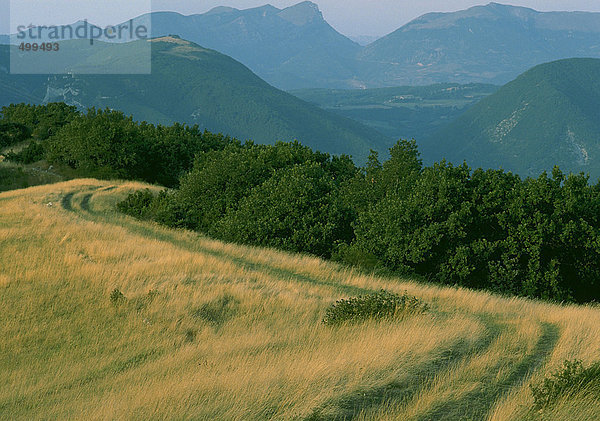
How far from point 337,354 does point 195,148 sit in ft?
234

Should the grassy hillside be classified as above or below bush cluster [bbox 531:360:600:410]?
below

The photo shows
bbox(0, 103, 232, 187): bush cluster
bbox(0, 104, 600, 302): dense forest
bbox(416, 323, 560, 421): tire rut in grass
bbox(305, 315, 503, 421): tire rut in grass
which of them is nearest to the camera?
bbox(305, 315, 503, 421): tire rut in grass

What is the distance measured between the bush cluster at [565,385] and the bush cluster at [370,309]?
563 cm

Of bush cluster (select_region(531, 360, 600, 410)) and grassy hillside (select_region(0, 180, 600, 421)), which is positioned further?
bush cluster (select_region(531, 360, 600, 410))

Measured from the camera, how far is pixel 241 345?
14367mm

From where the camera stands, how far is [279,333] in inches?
612

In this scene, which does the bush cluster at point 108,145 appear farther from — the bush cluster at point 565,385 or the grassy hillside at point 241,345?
the bush cluster at point 565,385

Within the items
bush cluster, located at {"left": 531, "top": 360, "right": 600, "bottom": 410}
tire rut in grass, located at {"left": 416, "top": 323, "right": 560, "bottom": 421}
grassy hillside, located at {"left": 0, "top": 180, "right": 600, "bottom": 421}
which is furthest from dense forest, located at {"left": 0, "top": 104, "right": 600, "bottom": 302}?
bush cluster, located at {"left": 531, "top": 360, "right": 600, "bottom": 410}

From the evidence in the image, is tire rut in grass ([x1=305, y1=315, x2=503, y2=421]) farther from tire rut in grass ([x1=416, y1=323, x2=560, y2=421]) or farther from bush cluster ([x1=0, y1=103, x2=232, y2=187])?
bush cluster ([x1=0, y1=103, x2=232, y2=187])

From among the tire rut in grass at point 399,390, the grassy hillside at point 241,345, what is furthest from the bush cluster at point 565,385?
the tire rut in grass at point 399,390

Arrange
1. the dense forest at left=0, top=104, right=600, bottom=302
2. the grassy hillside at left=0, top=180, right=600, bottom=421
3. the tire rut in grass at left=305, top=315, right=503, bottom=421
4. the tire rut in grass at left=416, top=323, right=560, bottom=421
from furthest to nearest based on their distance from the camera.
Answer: the dense forest at left=0, top=104, right=600, bottom=302
the grassy hillside at left=0, top=180, right=600, bottom=421
the tire rut in grass at left=416, top=323, right=560, bottom=421
the tire rut in grass at left=305, top=315, right=503, bottom=421

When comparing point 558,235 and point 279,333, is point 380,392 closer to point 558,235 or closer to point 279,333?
point 279,333

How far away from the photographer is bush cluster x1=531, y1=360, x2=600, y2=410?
10617 mm

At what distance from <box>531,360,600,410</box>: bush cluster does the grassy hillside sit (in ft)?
0.62
